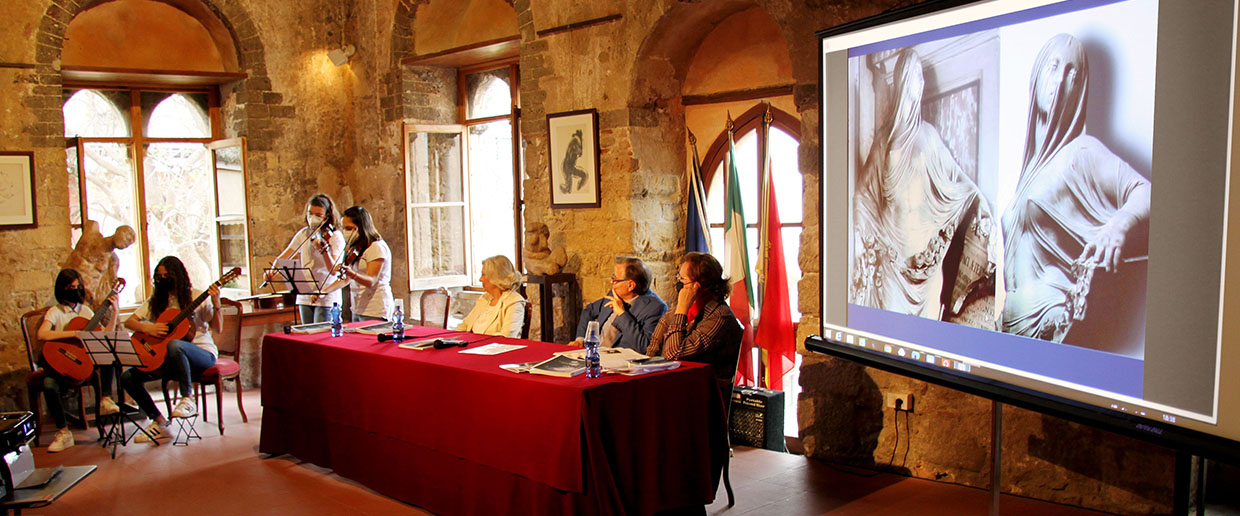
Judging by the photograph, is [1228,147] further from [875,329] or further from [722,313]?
[722,313]

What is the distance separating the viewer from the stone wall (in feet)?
14.5

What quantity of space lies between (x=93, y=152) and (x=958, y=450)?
24.0 feet

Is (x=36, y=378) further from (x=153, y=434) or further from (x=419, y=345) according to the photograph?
(x=419, y=345)

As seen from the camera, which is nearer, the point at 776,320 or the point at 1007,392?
the point at 1007,392

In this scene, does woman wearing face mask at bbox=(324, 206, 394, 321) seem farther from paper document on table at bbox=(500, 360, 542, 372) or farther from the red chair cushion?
paper document on table at bbox=(500, 360, 542, 372)

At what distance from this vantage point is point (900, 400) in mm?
4711

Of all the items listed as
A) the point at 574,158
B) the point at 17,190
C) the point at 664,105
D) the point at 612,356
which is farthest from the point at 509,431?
the point at 17,190

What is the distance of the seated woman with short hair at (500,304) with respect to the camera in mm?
5324

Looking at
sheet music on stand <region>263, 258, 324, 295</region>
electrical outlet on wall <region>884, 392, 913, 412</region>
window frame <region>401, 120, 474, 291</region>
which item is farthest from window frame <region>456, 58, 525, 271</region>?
electrical outlet on wall <region>884, 392, 913, 412</region>

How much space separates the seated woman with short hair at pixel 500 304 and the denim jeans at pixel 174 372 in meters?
1.92

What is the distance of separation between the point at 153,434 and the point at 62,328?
948mm

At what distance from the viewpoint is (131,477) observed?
509cm

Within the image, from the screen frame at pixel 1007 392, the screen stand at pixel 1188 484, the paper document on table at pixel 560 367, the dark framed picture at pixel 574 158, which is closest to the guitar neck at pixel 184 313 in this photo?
the dark framed picture at pixel 574 158

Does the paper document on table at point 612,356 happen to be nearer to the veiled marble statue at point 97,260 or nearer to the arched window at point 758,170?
the arched window at point 758,170
